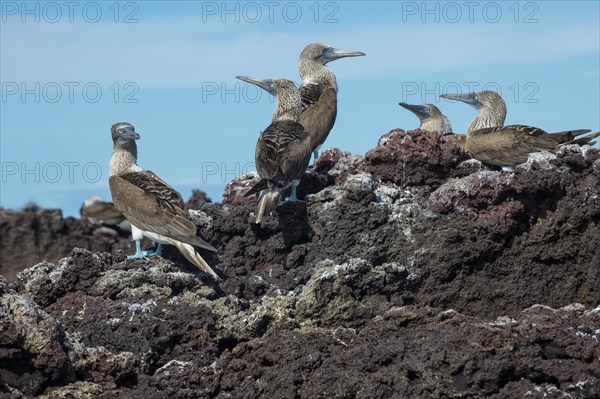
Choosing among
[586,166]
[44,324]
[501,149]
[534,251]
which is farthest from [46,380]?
[501,149]

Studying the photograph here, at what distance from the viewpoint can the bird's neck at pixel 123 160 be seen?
41.6 feet

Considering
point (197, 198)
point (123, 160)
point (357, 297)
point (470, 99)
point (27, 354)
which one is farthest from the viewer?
point (197, 198)

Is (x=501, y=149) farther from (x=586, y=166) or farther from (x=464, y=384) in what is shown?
(x=464, y=384)

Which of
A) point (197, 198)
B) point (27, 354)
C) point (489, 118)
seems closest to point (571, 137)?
point (489, 118)

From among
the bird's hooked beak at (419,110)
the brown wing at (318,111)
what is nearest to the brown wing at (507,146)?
the brown wing at (318,111)

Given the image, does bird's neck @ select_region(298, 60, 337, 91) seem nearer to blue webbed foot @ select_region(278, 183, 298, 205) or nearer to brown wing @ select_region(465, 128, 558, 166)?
brown wing @ select_region(465, 128, 558, 166)

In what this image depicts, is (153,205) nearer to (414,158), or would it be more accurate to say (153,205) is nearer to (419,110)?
(414,158)

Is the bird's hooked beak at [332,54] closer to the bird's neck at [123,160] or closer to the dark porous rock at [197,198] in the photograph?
the bird's neck at [123,160]

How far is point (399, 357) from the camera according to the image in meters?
8.58

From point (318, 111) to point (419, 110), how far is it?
262 centimetres

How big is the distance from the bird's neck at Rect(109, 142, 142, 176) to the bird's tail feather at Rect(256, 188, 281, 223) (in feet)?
6.74

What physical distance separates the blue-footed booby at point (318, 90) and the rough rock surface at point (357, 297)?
1120mm

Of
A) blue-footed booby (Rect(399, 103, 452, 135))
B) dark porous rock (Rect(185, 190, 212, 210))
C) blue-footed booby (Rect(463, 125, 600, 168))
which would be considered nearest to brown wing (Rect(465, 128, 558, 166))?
blue-footed booby (Rect(463, 125, 600, 168))

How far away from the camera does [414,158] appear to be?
11.6m
